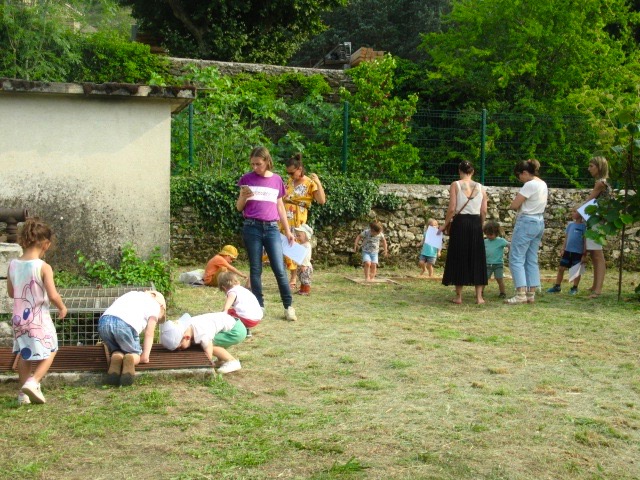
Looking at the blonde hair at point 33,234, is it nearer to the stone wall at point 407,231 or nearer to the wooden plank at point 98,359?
the wooden plank at point 98,359

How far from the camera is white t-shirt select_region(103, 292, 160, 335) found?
6012mm

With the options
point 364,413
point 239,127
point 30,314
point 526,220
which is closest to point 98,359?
point 30,314

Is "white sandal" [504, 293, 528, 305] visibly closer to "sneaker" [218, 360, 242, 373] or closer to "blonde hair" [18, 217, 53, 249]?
"sneaker" [218, 360, 242, 373]

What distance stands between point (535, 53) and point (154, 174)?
11413mm

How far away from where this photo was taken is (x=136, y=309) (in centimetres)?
609

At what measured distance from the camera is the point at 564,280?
43.2 feet

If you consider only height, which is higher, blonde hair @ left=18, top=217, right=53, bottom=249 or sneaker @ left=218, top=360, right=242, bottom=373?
blonde hair @ left=18, top=217, right=53, bottom=249

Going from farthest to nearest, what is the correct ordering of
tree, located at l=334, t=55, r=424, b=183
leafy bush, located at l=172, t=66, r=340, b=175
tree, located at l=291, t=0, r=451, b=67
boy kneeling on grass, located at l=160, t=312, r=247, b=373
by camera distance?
1. tree, located at l=291, t=0, r=451, b=67
2. tree, located at l=334, t=55, r=424, b=183
3. leafy bush, located at l=172, t=66, r=340, b=175
4. boy kneeling on grass, located at l=160, t=312, r=247, b=373

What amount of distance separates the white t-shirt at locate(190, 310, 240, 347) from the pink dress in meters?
1.17

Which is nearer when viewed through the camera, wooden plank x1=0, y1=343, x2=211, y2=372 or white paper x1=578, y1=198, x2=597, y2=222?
wooden plank x1=0, y1=343, x2=211, y2=372

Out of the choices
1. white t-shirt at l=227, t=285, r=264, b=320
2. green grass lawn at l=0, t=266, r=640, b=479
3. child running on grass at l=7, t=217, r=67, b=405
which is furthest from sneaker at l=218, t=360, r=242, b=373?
child running on grass at l=7, t=217, r=67, b=405

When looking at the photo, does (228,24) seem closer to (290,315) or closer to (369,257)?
(369,257)

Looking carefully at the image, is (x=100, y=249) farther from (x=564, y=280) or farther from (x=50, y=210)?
(x=564, y=280)

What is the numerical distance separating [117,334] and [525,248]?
5757 mm
